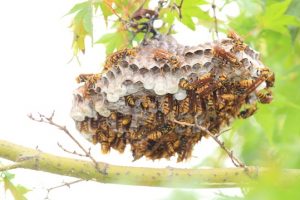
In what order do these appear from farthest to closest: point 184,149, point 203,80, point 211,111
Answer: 1. point 184,149
2. point 211,111
3. point 203,80

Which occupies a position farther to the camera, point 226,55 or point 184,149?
point 184,149

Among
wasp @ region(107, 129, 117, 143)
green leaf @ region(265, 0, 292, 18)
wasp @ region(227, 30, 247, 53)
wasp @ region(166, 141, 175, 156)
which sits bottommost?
wasp @ region(166, 141, 175, 156)

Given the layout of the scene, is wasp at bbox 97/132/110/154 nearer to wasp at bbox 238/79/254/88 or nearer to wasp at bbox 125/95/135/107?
wasp at bbox 125/95/135/107

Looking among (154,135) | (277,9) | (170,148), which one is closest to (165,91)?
(154,135)

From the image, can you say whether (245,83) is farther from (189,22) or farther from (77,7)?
(77,7)

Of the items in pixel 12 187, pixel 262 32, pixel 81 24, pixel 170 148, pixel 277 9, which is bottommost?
pixel 12 187

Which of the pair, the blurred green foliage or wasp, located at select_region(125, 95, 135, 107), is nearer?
wasp, located at select_region(125, 95, 135, 107)

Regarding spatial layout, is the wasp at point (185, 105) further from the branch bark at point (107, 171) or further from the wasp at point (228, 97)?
the branch bark at point (107, 171)

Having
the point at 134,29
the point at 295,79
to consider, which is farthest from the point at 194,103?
the point at 295,79

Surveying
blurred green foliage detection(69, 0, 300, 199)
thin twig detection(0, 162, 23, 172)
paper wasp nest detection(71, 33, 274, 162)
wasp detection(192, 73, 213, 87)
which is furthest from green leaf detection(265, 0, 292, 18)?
thin twig detection(0, 162, 23, 172)

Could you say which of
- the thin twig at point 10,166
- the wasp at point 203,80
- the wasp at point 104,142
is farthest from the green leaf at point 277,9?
the thin twig at point 10,166
